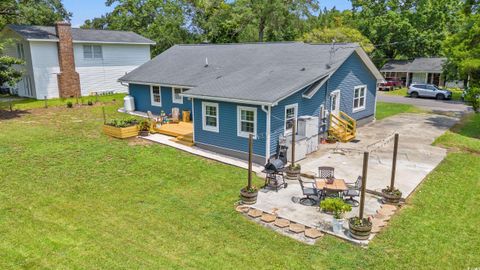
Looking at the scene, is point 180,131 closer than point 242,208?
No

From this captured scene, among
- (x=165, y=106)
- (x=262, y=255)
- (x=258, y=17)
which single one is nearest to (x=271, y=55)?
(x=165, y=106)

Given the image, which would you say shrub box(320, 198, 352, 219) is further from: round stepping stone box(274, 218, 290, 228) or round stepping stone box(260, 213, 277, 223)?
round stepping stone box(260, 213, 277, 223)

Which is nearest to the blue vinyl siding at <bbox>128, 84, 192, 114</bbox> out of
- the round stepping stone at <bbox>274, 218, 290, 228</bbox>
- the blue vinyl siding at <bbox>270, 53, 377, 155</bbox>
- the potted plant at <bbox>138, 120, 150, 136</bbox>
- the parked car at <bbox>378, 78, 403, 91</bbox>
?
the potted plant at <bbox>138, 120, 150, 136</bbox>

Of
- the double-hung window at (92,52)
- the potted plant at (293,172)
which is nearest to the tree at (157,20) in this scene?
the double-hung window at (92,52)

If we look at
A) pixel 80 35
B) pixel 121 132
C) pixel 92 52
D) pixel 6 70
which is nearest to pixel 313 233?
pixel 121 132

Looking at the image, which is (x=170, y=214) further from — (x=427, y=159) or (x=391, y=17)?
(x=391, y=17)

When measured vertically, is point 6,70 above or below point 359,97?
above

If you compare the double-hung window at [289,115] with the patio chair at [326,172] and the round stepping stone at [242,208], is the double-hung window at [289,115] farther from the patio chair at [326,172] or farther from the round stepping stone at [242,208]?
the round stepping stone at [242,208]

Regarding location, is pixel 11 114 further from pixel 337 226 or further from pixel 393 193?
pixel 393 193
